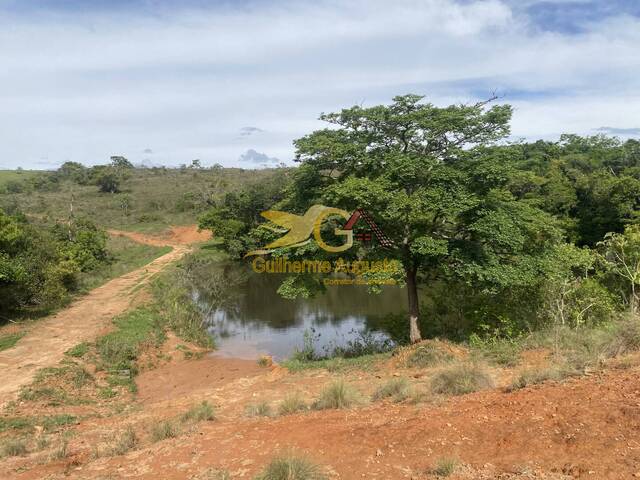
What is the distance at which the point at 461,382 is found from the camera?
7.34m

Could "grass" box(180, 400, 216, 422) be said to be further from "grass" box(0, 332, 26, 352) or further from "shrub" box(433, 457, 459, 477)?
"grass" box(0, 332, 26, 352)

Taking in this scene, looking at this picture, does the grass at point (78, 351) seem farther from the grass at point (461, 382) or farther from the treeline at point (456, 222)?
the grass at point (461, 382)

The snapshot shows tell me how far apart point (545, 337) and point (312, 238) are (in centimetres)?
616

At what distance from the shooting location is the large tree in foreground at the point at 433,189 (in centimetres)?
1084

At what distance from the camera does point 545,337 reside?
1032cm

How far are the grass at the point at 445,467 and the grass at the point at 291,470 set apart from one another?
118 cm

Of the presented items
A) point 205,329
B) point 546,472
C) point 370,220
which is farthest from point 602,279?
point 205,329

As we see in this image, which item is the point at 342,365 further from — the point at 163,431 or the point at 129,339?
the point at 129,339

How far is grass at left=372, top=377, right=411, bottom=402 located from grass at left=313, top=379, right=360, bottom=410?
369 mm

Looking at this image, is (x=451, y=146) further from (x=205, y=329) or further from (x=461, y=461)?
(x=205, y=329)

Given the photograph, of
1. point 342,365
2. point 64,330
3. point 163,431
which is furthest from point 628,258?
point 64,330

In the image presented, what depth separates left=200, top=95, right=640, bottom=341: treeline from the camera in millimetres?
10930

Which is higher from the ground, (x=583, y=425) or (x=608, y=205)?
(x=608, y=205)

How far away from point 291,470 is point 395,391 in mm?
3295
